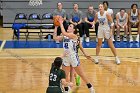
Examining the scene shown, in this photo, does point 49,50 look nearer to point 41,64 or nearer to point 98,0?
point 41,64

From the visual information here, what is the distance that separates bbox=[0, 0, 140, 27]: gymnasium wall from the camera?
18.8 metres

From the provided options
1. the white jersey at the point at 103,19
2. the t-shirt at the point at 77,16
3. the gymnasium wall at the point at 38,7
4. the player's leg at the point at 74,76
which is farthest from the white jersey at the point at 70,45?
Answer: the gymnasium wall at the point at 38,7

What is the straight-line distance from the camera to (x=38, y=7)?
61.9 feet

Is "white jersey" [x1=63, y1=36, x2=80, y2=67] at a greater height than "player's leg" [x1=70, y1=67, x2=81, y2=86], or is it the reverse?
"white jersey" [x1=63, y1=36, x2=80, y2=67]

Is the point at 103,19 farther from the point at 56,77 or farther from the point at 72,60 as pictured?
the point at 56,77

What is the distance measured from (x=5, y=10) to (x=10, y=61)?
24.1 ft

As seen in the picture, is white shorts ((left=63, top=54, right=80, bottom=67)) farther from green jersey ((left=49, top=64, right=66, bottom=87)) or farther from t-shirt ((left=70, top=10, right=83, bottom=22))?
t-shirt ((left=70, top=10, right=83, bottom=22))


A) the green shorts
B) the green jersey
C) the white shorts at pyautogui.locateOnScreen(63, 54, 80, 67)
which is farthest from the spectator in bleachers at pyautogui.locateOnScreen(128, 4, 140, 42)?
the green shorts

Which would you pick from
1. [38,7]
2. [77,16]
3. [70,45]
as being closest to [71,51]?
[70,45]

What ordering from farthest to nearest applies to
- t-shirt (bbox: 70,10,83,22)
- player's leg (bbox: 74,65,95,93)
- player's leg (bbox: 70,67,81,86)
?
t-shirt (bbox: 70,10,83,22), player's leg (bbox: 70,67,81,86), player's leg (bbox: 74,65,95,93)

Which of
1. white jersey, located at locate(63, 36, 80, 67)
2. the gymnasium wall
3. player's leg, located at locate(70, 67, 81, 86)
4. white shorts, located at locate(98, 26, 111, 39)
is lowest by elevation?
player's leg, located at locate(70, 67, 81, 86)

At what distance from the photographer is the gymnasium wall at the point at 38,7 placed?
739 inches

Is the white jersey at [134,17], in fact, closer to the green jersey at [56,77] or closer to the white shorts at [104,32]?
the white shorts at [104,32]

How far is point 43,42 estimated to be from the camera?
15211 millimetres
